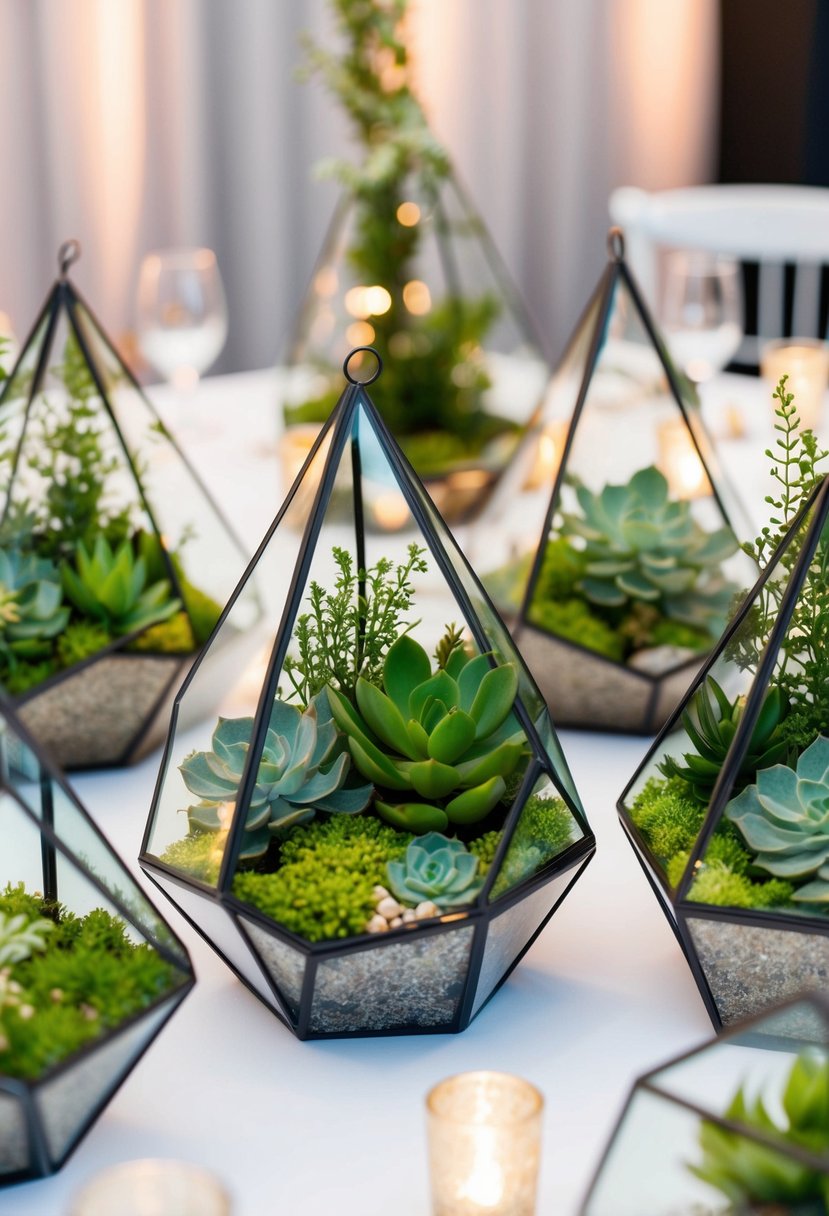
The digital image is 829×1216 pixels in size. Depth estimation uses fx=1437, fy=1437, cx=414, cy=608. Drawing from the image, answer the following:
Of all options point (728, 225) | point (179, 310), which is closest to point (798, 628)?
point (179, 310)

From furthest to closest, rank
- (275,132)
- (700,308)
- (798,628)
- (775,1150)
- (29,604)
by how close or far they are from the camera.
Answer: (275,132)
(700,308)
(29,604)
(798,628)
(775,1150)

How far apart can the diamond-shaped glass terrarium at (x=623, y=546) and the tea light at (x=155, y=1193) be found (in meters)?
0.59

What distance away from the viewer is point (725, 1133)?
0.53 metres

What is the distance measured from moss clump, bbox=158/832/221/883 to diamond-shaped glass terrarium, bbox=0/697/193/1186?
0.16 feet

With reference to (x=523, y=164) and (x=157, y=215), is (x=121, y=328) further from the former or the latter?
(x=523, y=164)

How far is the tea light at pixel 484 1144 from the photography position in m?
0.60

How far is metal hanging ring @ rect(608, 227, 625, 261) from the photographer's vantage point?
1.07 metres

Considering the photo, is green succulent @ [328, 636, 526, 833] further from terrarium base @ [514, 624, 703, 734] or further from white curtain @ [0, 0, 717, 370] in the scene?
white curtain @ [0, 0, 717, 370]

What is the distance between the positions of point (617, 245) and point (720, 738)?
0.46 meters

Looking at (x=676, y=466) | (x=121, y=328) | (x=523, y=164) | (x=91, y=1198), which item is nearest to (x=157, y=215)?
(x=121, y=328)

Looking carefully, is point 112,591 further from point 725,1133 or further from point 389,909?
point 725,1133

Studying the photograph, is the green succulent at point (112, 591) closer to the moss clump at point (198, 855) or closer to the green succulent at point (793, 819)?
the moss clump at point (198, 855)

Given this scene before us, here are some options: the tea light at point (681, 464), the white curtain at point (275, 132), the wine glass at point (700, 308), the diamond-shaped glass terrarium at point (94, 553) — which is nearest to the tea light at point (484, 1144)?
the diamond-shaped glass terrarium at point (94, 553)

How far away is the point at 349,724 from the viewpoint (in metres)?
0.79
